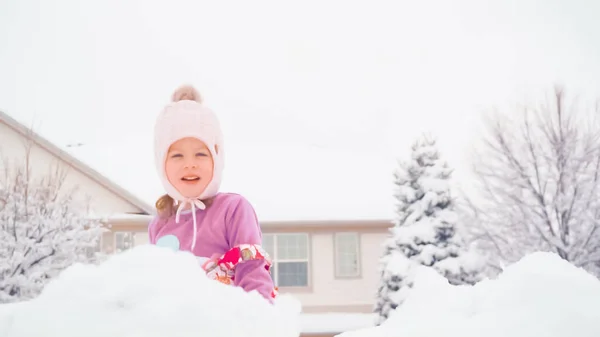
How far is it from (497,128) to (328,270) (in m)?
6.15

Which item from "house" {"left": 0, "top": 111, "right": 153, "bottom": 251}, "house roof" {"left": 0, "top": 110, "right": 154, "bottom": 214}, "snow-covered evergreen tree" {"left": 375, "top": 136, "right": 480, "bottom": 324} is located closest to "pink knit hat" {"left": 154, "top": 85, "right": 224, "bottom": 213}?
"snow-covered evergreen tree" {"left": 375, "top": 136, "right": 480, "bottom": 324}

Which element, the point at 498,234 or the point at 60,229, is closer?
the point at 60,229

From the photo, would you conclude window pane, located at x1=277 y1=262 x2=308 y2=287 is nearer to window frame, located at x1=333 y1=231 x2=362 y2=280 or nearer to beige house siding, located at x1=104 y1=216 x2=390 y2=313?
beige house siding, located at x1=104 y1=216 x2=390 y2=313

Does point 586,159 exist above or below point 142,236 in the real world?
above

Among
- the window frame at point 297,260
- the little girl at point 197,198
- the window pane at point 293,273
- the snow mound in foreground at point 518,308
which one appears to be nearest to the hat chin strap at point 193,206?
the little girl at point 197,198

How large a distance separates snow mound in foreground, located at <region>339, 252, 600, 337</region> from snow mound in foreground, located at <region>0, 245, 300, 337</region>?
0.28 m

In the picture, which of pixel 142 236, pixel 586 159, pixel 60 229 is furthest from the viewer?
pixel 142 236

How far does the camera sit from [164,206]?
7.56ft

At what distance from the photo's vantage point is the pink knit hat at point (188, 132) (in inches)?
82.9

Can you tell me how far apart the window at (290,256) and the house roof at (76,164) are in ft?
10.7

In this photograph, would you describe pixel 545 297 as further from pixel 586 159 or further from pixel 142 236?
pixel 142 236

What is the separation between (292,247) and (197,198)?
14586 millimetres

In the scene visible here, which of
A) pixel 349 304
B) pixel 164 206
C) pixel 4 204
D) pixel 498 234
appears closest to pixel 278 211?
pixel 349 304

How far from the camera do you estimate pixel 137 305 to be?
0.84 m
